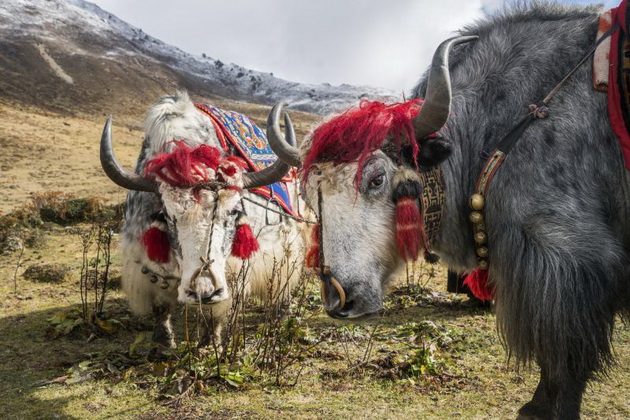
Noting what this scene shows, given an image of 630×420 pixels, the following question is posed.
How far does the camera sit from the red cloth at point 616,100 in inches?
62.3

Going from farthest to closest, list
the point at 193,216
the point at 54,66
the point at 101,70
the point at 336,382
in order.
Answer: the point at 101,70 → the point at 54,66 → the point at 193,216 → the point at 336,382

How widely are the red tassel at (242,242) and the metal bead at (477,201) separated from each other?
5.94ft

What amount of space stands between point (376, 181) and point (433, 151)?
8.1 inches

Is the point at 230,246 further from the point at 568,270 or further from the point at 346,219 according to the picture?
the point at 568,270

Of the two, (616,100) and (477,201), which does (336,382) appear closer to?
(477,201)

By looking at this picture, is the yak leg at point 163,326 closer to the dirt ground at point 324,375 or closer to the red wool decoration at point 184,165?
the dirt ground at point 324,375

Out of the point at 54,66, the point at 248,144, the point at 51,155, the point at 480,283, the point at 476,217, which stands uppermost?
the point at 54,66

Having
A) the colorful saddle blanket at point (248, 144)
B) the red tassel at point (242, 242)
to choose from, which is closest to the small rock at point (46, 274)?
the colorful saddle blanket at point (248, 144)

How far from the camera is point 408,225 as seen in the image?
166 centimetres

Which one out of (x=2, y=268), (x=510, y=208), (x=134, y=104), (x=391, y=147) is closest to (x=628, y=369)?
(x=510, y=208)

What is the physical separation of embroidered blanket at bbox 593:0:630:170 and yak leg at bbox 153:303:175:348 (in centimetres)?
275

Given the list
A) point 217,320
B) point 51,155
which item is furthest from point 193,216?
point 51,155

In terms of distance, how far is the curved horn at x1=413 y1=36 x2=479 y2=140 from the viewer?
159 centimetres

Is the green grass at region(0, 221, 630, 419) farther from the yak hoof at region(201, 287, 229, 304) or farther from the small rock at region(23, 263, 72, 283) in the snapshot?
the small rock at region(23, 263, 72, 283)
